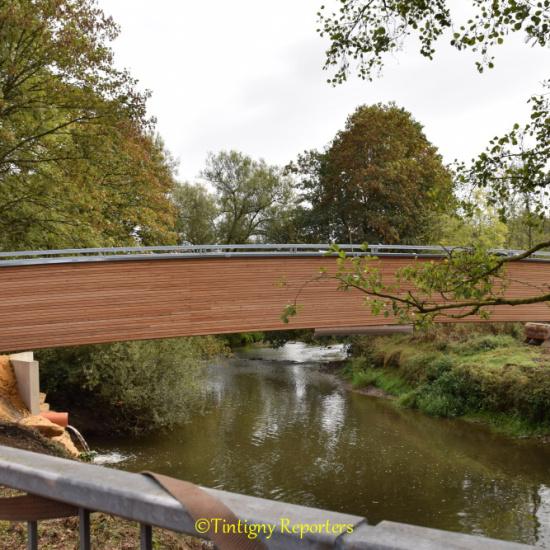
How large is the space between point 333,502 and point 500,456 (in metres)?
4.98

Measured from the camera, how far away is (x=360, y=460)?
560 inches

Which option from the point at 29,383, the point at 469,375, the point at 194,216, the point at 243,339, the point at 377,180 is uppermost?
the point at 377,180

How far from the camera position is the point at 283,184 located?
31.0 meters

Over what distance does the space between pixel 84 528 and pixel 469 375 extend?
18884 mm

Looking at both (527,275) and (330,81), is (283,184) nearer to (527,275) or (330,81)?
(527,275)

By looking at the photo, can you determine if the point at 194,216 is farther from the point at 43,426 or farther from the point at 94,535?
the point at 94,535

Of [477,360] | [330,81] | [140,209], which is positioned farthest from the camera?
[477,360]

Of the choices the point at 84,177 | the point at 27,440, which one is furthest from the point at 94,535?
the point at 84,177

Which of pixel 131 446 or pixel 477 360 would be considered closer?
pixel 131 446

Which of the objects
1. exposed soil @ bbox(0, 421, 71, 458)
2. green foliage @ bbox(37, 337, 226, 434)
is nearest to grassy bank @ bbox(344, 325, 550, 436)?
green foliage @ bbox(37, 337, 226, 434)

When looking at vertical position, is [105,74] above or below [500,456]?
above

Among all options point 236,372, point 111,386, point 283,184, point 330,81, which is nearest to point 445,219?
point 283,184

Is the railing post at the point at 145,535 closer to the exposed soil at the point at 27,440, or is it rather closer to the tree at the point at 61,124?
the exposed soil at the point at 27,440

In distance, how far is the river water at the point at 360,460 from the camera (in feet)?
37.3
